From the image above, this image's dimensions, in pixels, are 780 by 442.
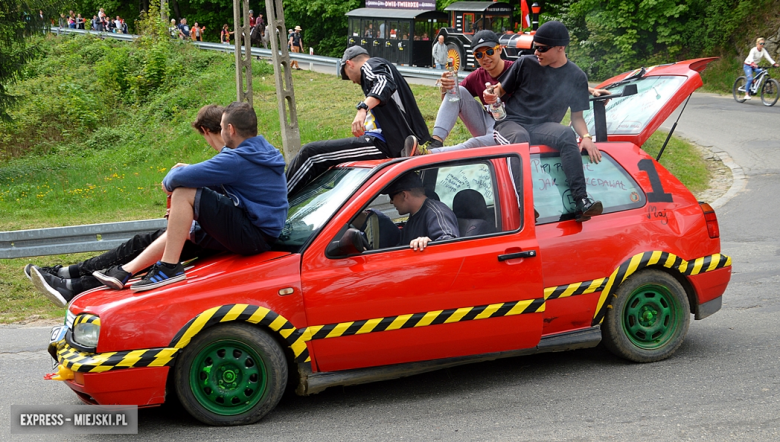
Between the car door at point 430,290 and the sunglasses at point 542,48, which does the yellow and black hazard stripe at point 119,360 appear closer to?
the car door at point 430,290

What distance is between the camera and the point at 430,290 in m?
4.72

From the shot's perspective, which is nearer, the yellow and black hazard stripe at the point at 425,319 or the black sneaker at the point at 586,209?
the yellow and black hazard stripe at the point at 425,319

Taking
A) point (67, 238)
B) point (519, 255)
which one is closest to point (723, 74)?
point (67, 238)

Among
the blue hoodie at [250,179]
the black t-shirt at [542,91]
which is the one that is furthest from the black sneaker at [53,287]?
the black t-shirt at [542,91]

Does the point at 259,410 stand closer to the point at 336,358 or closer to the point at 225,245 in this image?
the point at 336,358

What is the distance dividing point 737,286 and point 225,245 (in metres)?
5.29

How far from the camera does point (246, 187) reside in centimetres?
493

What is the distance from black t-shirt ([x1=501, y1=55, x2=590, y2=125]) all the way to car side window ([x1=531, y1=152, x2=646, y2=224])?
620 mm

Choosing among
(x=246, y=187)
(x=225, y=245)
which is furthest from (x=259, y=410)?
(x=246, y=187)

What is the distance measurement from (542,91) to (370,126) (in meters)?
1.46

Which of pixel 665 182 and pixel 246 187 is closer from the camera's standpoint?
pixel 246 187

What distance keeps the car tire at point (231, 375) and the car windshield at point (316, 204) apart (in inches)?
26.1

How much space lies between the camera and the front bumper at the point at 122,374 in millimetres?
4219

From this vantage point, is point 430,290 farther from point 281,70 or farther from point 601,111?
point 281,70
